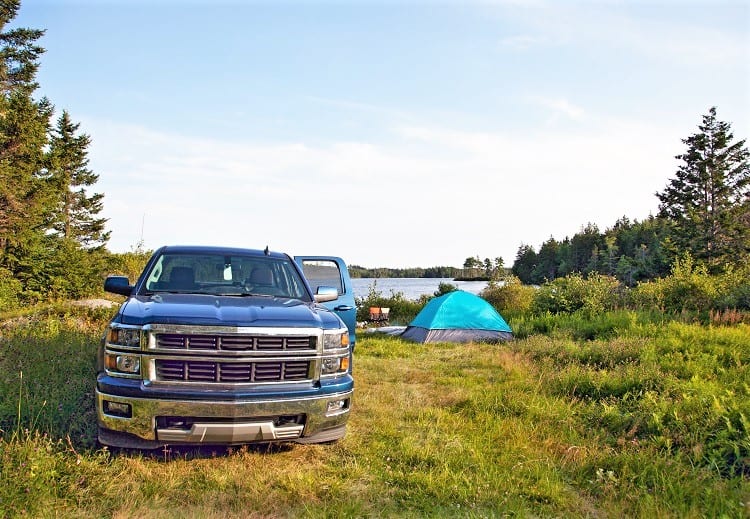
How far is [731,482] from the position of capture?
3.72 meters

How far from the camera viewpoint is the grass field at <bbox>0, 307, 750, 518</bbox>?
337 cm

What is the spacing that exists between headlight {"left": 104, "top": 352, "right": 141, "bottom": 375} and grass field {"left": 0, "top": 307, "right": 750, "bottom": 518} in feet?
2.53

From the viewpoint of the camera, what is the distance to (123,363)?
140 inches

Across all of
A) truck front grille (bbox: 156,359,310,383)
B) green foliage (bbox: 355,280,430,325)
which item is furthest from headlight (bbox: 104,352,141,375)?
green foliage (bbox: 355,280,430,325)

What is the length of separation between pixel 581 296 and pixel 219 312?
12977 mm

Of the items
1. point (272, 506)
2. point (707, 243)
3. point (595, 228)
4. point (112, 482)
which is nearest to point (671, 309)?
point (272, 506)

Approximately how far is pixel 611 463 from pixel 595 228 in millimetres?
101174

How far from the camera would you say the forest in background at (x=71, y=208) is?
19.3 meters

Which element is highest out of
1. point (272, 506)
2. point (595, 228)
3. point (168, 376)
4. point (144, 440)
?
point (595, 228)

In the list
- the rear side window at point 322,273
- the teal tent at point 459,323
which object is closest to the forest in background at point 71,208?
the teal tent at point 459,323

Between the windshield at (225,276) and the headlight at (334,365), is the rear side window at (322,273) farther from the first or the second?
the headlight at (334,365)

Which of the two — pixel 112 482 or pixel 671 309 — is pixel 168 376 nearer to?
pixel 112 482

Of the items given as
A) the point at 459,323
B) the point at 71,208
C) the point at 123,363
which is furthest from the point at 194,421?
the point at 71,208

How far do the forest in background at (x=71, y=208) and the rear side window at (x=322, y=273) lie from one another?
1042 cm
